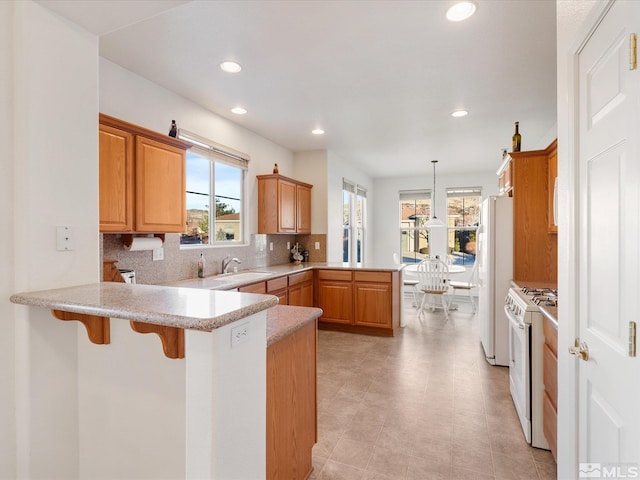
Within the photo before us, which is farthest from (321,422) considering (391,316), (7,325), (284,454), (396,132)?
(396,132)

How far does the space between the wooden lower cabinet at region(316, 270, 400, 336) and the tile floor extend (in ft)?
1.52

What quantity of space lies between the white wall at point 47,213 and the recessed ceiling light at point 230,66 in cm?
130

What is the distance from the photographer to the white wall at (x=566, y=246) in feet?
4.53

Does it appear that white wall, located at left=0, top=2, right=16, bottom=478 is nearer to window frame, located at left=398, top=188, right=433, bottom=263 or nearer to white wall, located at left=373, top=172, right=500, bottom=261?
white wall, located at left=373, top=172, right=500, bottom=261

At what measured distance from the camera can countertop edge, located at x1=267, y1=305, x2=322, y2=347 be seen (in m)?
1.44

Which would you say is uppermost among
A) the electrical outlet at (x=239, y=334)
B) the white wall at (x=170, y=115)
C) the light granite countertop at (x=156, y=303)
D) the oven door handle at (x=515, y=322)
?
the white wall at (x=170, y=115)

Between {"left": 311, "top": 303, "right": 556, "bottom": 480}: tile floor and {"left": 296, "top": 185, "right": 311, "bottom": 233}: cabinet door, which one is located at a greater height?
{"left": 296, "top": 185, "right": 311, "bottom": 233}: cabinet door

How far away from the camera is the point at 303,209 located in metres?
5.12

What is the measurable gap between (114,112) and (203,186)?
120 centimetres

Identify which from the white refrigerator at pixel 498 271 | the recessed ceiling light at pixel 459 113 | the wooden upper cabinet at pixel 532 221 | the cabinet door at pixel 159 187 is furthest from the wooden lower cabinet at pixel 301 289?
the recessed ceiling light at pixel 459 113

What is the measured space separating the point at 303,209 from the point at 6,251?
3.99 metres

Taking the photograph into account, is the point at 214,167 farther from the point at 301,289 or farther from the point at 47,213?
the point at 47,213

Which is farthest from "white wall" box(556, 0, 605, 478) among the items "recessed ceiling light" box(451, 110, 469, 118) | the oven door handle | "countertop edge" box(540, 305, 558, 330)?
"recessed ceiling light" box(451, 110, 469, 118)

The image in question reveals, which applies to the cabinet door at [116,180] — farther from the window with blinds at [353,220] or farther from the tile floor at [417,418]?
the window with blinds at [353,220]
